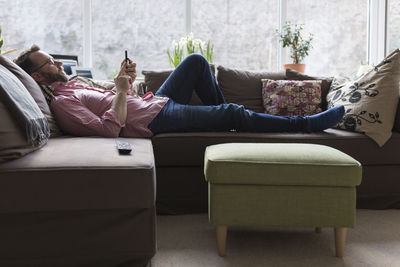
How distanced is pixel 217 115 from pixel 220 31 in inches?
107

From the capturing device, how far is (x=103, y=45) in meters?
4.56

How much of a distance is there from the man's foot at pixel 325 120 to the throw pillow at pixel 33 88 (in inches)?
55.9

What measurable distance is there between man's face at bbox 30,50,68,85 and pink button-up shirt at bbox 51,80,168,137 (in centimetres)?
4

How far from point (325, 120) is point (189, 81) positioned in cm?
90

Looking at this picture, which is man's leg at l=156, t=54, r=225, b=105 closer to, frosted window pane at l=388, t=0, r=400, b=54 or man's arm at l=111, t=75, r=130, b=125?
man's arm at l=111, t=75, r=130, b=125

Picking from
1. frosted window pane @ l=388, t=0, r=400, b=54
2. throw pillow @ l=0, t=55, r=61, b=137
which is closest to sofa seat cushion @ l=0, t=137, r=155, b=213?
throw pillow @ l=0, t=55, r=61, b=137

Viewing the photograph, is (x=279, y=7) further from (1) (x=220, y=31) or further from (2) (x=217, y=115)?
(2) (x=217, y=115)

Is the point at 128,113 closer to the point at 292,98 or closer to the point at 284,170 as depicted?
the point at 284,170

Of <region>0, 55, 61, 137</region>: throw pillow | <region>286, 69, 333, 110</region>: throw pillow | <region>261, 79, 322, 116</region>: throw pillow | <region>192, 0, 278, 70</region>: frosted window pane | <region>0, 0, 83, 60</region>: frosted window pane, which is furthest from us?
<region>192, 0, 278, 70</region>: frosted window pane

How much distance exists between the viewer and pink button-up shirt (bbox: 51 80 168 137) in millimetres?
1971

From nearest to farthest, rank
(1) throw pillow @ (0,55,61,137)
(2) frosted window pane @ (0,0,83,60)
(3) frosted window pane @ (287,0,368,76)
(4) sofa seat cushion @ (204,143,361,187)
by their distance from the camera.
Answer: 1. (4) sofa seat cushion @ (204,143,361,187)
2. (1) throw pillow @ (0,55,61,137)
3. (2) frosted window pane @ (0,0,83,60)
4. (3) frosted window pane @ (287,0,368,76)

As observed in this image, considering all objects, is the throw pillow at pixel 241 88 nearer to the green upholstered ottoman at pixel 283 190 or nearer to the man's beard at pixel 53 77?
the man's beard at pixel 53 77

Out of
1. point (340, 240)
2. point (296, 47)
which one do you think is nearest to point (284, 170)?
point (340, 240)

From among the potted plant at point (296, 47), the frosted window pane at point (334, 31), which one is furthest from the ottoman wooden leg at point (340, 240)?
the frosted window pane at point (334, 31)
